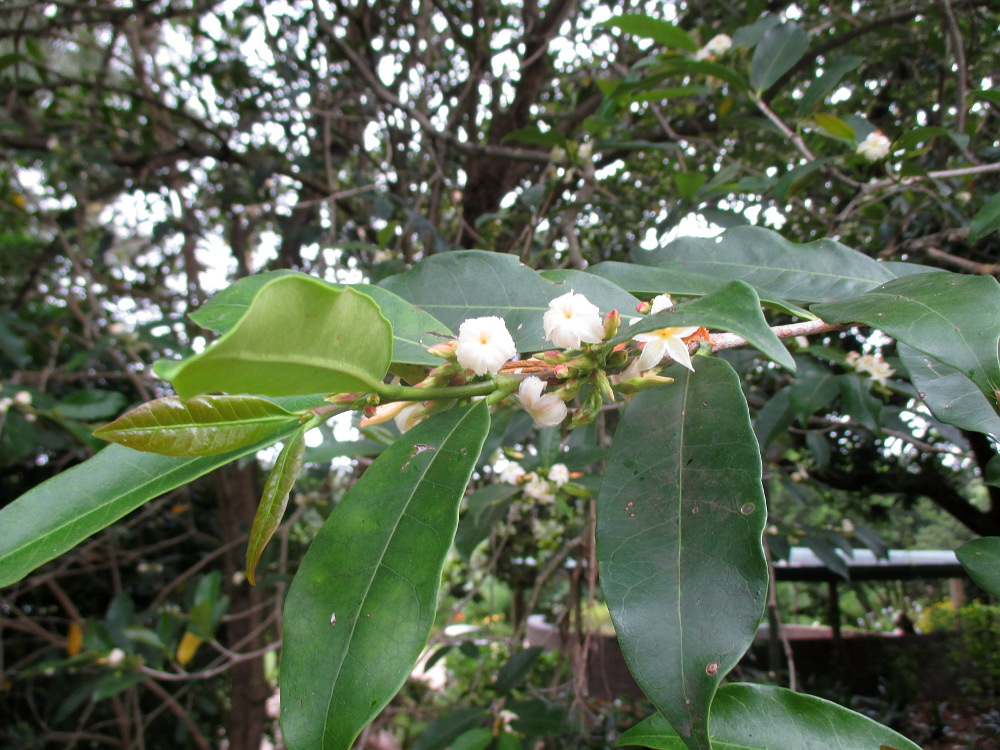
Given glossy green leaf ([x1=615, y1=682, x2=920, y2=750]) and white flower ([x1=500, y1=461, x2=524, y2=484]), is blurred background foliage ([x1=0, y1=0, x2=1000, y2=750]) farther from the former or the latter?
glossy green leaf ([x1=615, y1=682, x2=920, y2=750])

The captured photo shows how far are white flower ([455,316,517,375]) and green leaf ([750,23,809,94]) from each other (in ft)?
3.69

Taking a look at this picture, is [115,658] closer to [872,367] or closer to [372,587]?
[372,587]

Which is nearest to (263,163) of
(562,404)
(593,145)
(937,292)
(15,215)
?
(593,145)

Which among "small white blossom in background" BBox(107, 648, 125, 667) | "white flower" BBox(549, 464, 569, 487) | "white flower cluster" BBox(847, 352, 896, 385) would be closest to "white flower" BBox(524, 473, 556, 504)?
"white flower" BBox(549, 464, 569, 487)

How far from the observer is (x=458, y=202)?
84.1 inches

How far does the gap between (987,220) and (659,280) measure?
42cm

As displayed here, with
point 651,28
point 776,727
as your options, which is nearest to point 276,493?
point 776,727

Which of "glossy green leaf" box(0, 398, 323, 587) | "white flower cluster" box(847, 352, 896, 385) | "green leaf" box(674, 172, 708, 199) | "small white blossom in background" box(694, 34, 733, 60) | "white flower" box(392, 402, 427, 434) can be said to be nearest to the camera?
"glossy green leaf" box(0, 398, 323, 587)

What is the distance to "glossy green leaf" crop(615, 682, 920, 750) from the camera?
483mm

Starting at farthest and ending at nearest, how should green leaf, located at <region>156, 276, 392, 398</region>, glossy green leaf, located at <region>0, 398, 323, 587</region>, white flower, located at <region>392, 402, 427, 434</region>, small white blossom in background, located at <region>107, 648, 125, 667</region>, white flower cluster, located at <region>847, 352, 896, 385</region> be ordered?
small white blossom in background, located at <region>107, 648, 125, 667</region> < white flower cluster, located at <region>847, 352, 896, 385</region> < white flower, located at <region>392, 402, 427, 434</region> < glossy green leaf, located at <region>0, 398, 323, 587</region> < green leaf, located at <region>156, 276, 392, 398</region>

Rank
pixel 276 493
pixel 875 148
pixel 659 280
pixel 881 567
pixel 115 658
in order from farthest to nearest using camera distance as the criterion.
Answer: pixel 881 567 → pixel 115 658 → pixel 875 148 → pixel 659 280 → pixel 276 493

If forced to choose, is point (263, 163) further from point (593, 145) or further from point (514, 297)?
point (514, 297)

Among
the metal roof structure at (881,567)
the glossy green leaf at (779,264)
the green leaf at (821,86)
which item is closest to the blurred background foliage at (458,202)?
the green leaf at (821,86)

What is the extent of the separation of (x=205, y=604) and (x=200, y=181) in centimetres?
228
